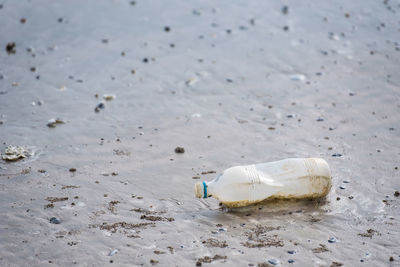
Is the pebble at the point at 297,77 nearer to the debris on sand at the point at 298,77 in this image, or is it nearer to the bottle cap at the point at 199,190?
the debris on sand at the point at 298,77

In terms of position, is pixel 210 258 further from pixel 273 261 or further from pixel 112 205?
pixel 112 205

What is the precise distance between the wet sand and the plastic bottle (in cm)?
13

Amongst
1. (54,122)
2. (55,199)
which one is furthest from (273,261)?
(54,122)

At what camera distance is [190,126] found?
7.03 metres

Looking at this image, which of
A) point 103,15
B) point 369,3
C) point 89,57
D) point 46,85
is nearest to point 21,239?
point 46,85

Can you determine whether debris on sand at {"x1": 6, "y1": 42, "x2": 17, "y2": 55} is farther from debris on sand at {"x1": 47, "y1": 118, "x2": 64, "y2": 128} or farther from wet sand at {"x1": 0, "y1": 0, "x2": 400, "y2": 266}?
debris on sand at {"x1": 47, "y1": 118, "x2": 64, "y2": 128}

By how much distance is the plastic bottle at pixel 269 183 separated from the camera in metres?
5.10

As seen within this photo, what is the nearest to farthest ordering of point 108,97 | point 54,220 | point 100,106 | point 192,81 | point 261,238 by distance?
point 261,238, point 54,220, point 100,106, point 108,97, point 192,81

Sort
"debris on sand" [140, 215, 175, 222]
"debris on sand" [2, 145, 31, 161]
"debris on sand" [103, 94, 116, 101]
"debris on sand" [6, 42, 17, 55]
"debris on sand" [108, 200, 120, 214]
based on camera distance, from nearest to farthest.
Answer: "debris on sand" [140, 215, 175, 222]
"debris on sand" [108, 200, 120, 214]
"debris on sand" [2, 145, 31, 161]
"debris on sand" [103, 94, 116, 101]
"debris on sand" [6, 42, 17, 55]

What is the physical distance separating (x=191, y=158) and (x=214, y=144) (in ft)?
1.46

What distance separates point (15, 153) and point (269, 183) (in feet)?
8.95

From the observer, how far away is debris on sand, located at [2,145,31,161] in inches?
235

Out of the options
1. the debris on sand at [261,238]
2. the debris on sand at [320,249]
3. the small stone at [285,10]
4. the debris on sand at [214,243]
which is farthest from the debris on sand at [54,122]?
the small stone at [285,10]

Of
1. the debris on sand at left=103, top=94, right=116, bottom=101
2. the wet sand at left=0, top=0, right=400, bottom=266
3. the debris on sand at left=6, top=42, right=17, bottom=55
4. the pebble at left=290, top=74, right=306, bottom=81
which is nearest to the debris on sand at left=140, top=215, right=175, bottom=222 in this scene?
the wet sand at left=0, top=0, right=400, bottom=266
